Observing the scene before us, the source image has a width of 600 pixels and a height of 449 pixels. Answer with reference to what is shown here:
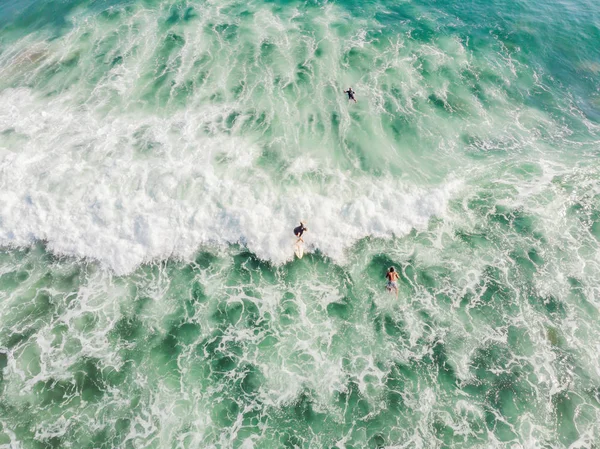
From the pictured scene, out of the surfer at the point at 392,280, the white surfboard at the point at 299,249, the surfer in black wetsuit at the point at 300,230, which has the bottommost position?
the surfer at the point at 392,280

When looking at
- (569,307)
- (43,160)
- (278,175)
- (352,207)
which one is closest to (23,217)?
(43,160)

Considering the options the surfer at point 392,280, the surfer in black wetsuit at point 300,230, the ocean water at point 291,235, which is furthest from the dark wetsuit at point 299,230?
→ the surfer at point 392,280

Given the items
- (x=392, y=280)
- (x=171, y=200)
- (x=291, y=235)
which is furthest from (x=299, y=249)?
(x=171, y=200)

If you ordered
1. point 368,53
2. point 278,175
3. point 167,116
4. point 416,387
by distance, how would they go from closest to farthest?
point 416,387, point 278,175, point 167,116, point 368,53

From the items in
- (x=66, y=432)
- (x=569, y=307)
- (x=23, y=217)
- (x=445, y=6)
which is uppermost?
(x=445, y=6)

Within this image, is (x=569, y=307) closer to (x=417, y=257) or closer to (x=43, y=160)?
(x=417, y=257)

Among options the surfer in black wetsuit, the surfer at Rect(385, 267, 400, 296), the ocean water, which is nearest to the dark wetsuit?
the surfer in black wetsuit

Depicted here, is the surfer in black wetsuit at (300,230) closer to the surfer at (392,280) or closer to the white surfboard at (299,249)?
the white surfboard at (299,249)

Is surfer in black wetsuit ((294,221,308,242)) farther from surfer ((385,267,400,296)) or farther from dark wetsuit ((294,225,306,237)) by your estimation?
surfer ((385,267,400,296))
